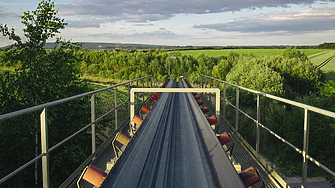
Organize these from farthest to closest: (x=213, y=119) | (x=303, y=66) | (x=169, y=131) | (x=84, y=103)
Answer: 1. (x=303, y=66)
2. (x=84, y=103)
3. (x=213, y=119)
4. (x=169, y=131)

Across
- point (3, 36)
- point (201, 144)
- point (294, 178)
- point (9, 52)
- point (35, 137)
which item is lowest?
point (294, 178)

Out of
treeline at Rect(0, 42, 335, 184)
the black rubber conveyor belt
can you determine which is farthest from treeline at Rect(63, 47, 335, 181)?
the black rubber conveyor belt

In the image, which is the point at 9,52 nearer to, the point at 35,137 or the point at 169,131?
the point at 35,137

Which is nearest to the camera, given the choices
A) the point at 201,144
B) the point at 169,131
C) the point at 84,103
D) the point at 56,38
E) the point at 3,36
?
the point at 201,144

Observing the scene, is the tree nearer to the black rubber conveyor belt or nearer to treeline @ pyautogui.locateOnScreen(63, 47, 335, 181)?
treeline @ pyautogui.locateOnScreen(63, 47, 335, 181)

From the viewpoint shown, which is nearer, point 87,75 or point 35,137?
point 35,137

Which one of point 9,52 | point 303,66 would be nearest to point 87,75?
point 303,66

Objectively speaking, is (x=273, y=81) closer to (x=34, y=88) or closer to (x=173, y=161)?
(x=34, y=88)
